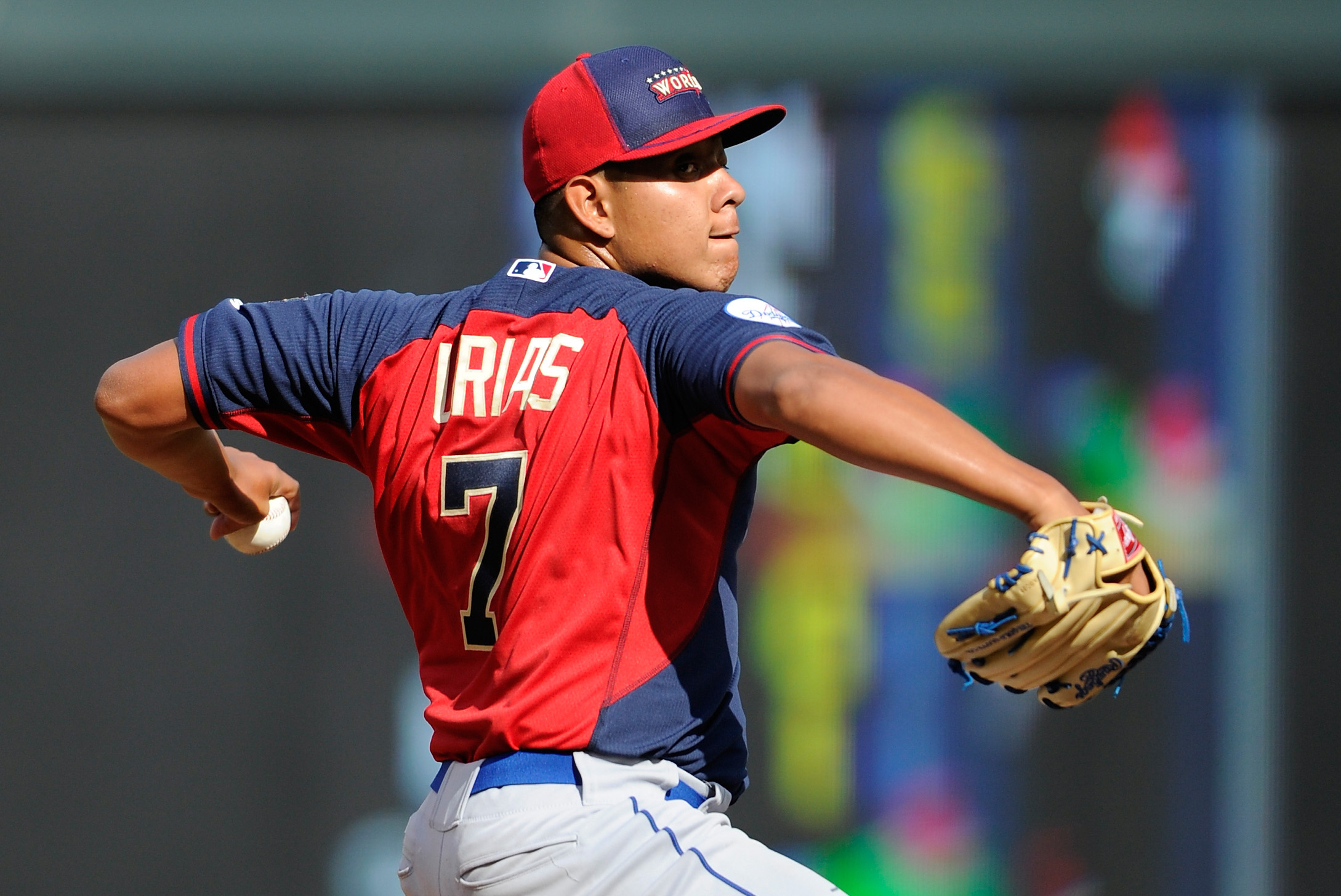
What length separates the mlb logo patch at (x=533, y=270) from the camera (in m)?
1.73

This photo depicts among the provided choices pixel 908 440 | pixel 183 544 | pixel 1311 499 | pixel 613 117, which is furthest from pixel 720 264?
pixel 1311 499

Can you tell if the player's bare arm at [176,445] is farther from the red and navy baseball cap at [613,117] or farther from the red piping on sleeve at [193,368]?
the red and navy baseball cap at [613,117]

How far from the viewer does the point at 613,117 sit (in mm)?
1800

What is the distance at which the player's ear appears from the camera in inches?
71.4

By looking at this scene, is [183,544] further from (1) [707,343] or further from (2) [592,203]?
(1) [707,343]

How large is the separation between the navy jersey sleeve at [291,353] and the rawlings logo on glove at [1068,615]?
0.80 m

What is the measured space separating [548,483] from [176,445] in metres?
0.63

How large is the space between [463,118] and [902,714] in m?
2.11

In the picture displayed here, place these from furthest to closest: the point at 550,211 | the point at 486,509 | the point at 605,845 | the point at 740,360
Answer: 1. the point at 550,211
2. the point at 486,509
3. the point at 605,845
4. the point at 740,360

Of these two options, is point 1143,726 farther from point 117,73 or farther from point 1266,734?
point 117,73

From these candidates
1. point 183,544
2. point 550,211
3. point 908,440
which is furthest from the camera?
point 183,544

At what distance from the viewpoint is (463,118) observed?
3.98m

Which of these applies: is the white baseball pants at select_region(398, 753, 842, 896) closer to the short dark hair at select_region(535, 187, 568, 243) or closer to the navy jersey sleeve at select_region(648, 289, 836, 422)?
the navy jersey sleeve at select_region(648, 289, 836, 422)

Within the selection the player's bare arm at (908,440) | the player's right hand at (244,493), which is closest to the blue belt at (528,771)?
the player's bare arm at (908,440)
